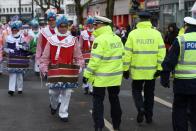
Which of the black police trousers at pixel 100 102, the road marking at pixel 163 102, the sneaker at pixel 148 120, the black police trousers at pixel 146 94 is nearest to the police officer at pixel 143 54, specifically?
the black police trousers at pixel 146 94

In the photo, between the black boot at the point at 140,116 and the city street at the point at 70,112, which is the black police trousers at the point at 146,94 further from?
the city street at the point at 70,112

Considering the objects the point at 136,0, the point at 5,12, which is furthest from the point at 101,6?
the point at 5,12

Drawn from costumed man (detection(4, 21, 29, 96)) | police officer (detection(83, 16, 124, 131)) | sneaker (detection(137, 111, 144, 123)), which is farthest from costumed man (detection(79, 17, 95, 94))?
police officer (detection(83, 16, 124, 131))

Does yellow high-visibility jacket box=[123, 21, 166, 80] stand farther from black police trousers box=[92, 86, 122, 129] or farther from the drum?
the drum

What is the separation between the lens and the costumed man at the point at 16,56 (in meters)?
13.4

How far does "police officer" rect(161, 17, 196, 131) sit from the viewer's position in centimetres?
763

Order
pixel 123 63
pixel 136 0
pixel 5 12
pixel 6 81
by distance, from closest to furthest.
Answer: pixel 123 63
pixel 6 81
pixel 136 0
pixel 5 12

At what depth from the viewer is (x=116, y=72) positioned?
8695 millimetres

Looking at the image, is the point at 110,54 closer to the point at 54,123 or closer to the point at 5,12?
the point at 54,123

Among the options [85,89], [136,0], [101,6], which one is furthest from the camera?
[101,6]

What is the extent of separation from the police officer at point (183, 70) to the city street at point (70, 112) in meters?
1.28

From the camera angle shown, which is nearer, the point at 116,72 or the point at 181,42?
the point at 181,42

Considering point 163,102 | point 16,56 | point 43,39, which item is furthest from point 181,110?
point 16,56

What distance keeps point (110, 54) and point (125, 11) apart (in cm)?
5072
